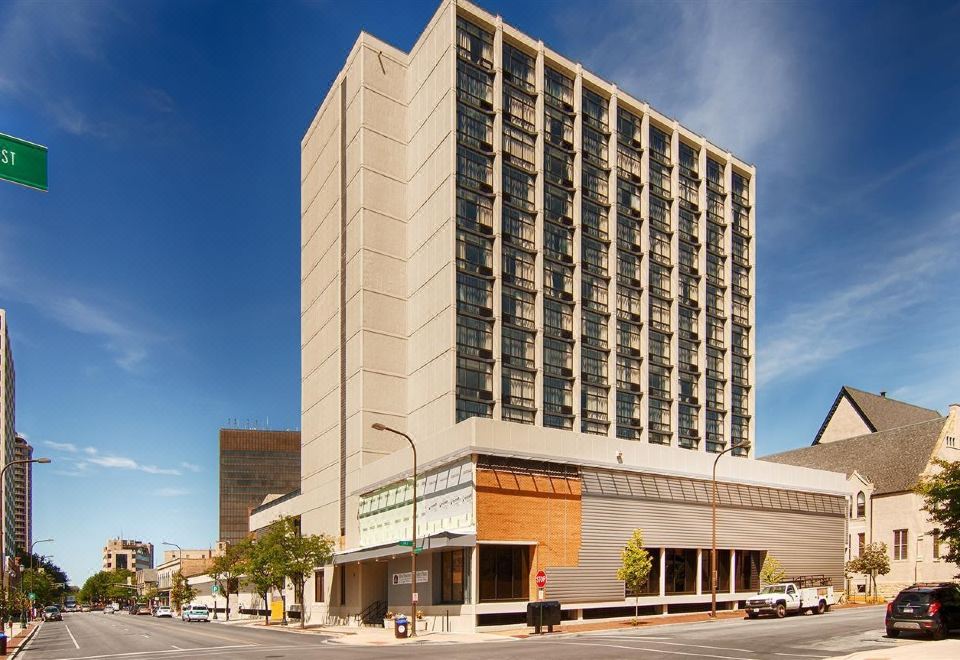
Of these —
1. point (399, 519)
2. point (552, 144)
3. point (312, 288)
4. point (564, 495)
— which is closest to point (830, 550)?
point (564, 495)

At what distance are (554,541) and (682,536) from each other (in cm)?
1120

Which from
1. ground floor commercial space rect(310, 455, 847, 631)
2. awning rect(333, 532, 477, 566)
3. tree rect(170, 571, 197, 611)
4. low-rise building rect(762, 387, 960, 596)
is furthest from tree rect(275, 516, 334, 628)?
tree rect(170, 571, 197, 611)

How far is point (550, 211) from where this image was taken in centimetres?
7056

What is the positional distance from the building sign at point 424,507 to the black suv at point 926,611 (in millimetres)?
19939

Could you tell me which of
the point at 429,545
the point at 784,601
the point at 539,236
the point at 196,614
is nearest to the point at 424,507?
the point at 429,545

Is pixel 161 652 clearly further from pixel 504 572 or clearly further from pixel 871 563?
pixel 871 563

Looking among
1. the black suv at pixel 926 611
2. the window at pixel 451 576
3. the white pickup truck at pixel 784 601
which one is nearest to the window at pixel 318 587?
the window at pixel 451 576

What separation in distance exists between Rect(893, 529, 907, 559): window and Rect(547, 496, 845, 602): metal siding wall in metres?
14.4

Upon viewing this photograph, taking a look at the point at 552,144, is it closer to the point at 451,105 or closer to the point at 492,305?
the point at 451,105

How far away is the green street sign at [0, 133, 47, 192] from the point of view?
10211mm

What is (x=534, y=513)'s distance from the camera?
4425cm

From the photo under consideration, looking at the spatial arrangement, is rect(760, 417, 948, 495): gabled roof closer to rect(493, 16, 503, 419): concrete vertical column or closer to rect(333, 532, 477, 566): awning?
rect(493, 16, 503, 419): concrete vertical column

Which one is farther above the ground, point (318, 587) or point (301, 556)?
point (301, 556)

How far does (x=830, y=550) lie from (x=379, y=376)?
3763 centimetres
